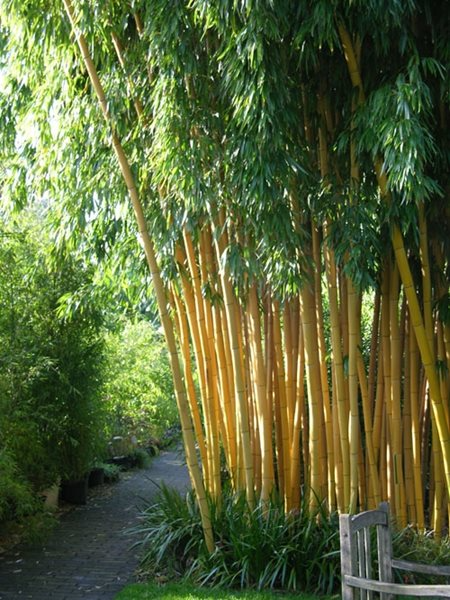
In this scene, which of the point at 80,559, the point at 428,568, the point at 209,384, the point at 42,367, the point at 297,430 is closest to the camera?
the point at 428,568

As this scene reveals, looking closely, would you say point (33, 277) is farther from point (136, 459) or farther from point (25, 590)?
point (136, 459)

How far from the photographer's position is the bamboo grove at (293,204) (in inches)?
131

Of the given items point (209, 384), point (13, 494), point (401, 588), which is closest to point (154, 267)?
point (209, 384)

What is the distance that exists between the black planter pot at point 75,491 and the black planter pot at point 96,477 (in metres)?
0.66

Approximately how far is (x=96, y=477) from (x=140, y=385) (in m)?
2.20

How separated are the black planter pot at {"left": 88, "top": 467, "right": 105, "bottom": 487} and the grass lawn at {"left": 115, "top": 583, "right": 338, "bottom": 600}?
337cm

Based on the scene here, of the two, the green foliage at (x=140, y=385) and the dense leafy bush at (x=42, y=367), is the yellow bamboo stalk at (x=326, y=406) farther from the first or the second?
the green foliage at (x=140, y=385)

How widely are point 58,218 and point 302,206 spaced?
5.78ft

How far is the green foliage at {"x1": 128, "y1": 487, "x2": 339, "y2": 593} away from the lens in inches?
156

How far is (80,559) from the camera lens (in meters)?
4.81

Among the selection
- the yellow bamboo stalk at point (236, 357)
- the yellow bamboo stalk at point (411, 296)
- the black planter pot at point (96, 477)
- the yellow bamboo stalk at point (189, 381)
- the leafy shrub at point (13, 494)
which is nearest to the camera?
the yellow bamboo stalk at point (411, 296)

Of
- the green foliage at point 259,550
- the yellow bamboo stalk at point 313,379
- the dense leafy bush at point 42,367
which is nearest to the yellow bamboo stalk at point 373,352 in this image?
the yellow bamboo stalk at point 313,379

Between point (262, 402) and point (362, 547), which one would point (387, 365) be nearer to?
point (262, 402)

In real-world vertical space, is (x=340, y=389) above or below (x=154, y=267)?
below
